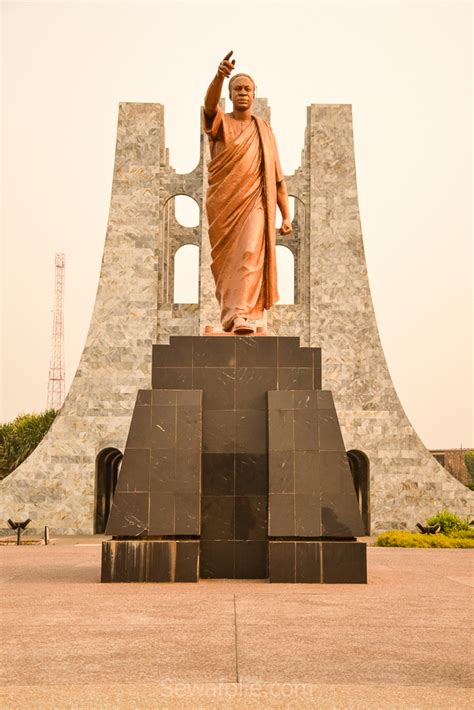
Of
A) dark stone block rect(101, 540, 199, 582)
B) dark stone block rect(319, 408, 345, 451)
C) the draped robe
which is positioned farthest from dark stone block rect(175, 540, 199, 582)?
the draped robe

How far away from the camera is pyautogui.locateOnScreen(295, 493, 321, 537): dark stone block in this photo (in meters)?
9.45

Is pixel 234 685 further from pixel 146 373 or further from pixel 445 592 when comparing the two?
pixel 146 373

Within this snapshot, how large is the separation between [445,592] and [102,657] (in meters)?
4.72

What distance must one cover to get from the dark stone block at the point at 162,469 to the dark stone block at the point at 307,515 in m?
1.41

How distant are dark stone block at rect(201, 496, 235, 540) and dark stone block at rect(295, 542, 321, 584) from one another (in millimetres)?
993

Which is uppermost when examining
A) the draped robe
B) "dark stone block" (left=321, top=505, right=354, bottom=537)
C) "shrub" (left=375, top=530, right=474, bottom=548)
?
the draped robe

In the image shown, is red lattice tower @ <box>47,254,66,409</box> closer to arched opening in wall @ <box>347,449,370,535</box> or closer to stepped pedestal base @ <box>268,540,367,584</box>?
arched opening in wall @ <box>347,449,370,535</box>

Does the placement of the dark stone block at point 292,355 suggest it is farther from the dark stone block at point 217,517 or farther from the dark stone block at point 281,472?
the dark stone block at point 217,517

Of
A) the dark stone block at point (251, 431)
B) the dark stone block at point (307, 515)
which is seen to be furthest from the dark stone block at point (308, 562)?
the dark stone block at point (251, 431)

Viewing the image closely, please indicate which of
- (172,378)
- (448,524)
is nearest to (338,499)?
(172,378)

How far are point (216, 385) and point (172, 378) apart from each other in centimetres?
53

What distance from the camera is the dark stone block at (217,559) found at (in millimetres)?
9922

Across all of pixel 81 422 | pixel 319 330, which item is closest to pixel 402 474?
pixel 319 330

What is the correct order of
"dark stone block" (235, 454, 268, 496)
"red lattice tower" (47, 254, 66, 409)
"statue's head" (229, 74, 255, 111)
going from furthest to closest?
"red lattice tower" (47, 254, 66, 409), "statue's head" (229, 74, 255, 111), "dark stone block" (235, 454, 268, 496)
